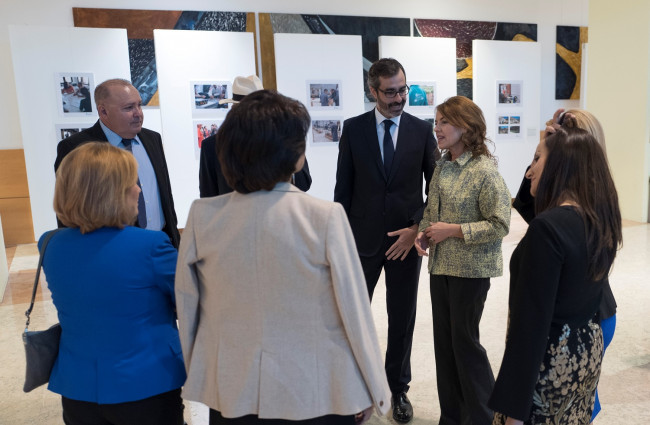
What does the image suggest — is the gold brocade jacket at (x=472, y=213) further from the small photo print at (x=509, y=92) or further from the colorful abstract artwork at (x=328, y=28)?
the small photo print at (x=509, y=92)

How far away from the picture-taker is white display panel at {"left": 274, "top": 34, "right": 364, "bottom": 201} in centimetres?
880

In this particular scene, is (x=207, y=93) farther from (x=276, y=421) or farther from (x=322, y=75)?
(x=276, y=421)

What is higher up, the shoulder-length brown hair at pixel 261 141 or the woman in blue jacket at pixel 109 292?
the shoulder-length brown hair at pixel 261 141

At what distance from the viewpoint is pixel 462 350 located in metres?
2.73

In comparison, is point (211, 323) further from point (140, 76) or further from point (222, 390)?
point (140, 76)

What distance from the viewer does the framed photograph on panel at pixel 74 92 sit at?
786cm

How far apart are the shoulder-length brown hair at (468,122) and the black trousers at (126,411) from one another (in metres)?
1.75

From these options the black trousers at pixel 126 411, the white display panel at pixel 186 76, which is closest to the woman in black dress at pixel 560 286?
the black trousers at pixel 126 411

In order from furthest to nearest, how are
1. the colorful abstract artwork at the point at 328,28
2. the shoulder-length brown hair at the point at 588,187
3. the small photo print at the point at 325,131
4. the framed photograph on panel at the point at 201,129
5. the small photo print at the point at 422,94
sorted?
the small photo print at the point at 422,94
the colorful abstract artwork at the point at 328,28
the small photo print at the point at 325,131
the framed photograph on panel at the point at 201,129
the shoulder-length brown hair at the point at 588,187

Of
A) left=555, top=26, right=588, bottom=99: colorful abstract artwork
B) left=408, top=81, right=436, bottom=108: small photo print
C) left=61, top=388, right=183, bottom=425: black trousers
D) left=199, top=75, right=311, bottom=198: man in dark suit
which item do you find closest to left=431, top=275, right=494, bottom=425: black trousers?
left=199, top=75, right=311, bottom=198: man in dark suit

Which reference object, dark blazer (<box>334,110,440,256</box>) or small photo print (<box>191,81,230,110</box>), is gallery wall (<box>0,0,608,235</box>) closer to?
small photo print (<box>191,81,230,110</box>)

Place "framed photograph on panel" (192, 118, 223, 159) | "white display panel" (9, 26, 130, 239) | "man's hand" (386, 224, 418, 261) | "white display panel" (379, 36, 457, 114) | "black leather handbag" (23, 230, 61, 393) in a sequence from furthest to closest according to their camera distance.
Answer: "white display panel" (379, 36, 457, 114), "framed photograph on panel" (192, 118, 223, 159), "white display panel" (9, 26, 130, 239), "man's hand" (386, 224, 418, 261), "black leather handbag" (23, 230, 61, 393)

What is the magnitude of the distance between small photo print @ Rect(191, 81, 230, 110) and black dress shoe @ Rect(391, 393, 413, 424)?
6.23 meters

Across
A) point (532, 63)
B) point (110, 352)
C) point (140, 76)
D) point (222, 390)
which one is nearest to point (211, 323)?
point (222, 390)
